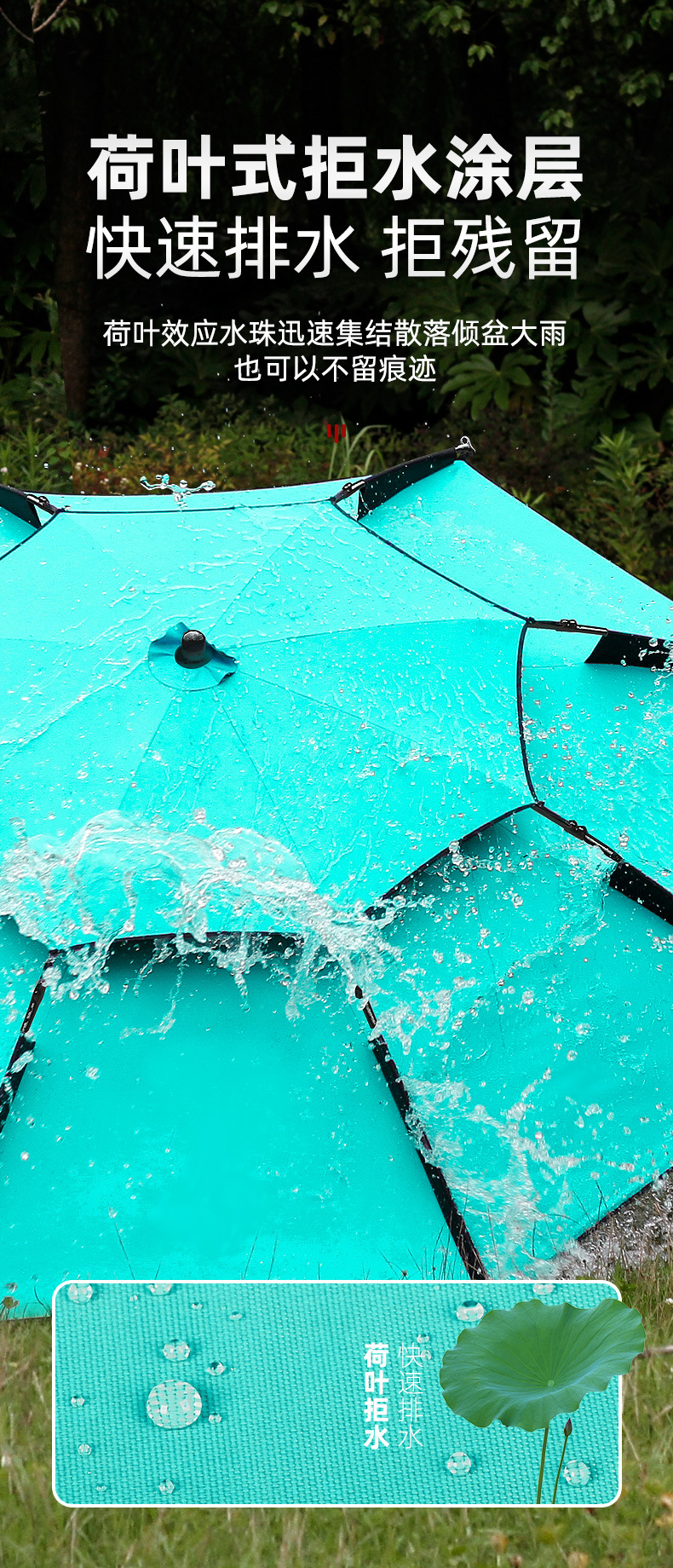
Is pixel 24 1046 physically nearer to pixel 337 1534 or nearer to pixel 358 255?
pixel 337 1534

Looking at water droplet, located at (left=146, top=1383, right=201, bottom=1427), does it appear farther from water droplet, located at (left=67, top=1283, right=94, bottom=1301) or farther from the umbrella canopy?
the umbrella canopy

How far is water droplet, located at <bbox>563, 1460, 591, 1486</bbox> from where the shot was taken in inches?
70.5

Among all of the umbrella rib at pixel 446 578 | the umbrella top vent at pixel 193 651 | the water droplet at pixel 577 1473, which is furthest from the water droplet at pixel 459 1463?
the umbrella rib at pixel 446 578

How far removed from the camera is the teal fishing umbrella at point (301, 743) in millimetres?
2682

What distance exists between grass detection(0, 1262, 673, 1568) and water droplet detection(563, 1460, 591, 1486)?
20cm

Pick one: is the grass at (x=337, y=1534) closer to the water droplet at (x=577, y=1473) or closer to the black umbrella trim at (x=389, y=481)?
the water droplet at (x=577, y=1473)

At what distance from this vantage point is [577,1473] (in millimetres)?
1796

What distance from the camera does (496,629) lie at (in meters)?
3.08

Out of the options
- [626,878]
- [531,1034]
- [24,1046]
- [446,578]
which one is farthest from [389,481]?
[24,1046]

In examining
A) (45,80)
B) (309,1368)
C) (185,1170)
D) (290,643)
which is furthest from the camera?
(45,80)

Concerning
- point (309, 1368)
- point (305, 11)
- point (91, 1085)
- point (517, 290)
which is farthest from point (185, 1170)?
point (305, 11)

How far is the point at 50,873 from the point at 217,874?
320 millimetres

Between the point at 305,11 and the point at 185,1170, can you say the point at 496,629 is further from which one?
the point at 305,11

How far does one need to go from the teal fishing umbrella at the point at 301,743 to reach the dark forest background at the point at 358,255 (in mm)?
4578
